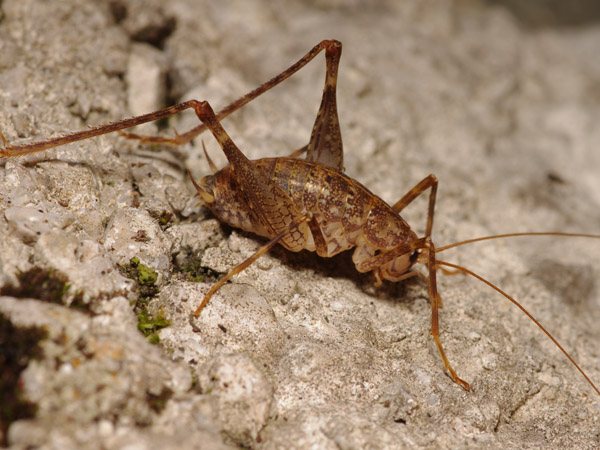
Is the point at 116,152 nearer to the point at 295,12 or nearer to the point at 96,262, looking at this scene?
the point at 96,262

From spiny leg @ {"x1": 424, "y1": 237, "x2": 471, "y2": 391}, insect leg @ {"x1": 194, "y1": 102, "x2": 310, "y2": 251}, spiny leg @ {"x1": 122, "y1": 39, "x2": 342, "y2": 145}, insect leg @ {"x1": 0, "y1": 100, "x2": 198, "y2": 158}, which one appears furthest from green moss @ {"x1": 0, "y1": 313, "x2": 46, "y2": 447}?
spiny leg @ {"x1": 424, "y1": 237, "x2": 471, "y2": 391}

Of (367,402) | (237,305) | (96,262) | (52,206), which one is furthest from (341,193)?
(52,206)

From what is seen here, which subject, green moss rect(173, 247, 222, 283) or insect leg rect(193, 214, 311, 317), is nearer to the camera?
insect leg rect(193, 214, 311, 317)

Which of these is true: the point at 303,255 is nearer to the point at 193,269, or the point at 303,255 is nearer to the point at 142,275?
the point at 193,269

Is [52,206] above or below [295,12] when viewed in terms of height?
below

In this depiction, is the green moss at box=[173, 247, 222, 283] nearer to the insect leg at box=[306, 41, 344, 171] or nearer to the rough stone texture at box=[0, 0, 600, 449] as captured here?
the rough stone texture at box=[0, 0, 600, 449]

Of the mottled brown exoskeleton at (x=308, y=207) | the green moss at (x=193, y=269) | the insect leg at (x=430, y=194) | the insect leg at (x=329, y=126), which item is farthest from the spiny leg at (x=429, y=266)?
the green moss at (x=193, y=269)
